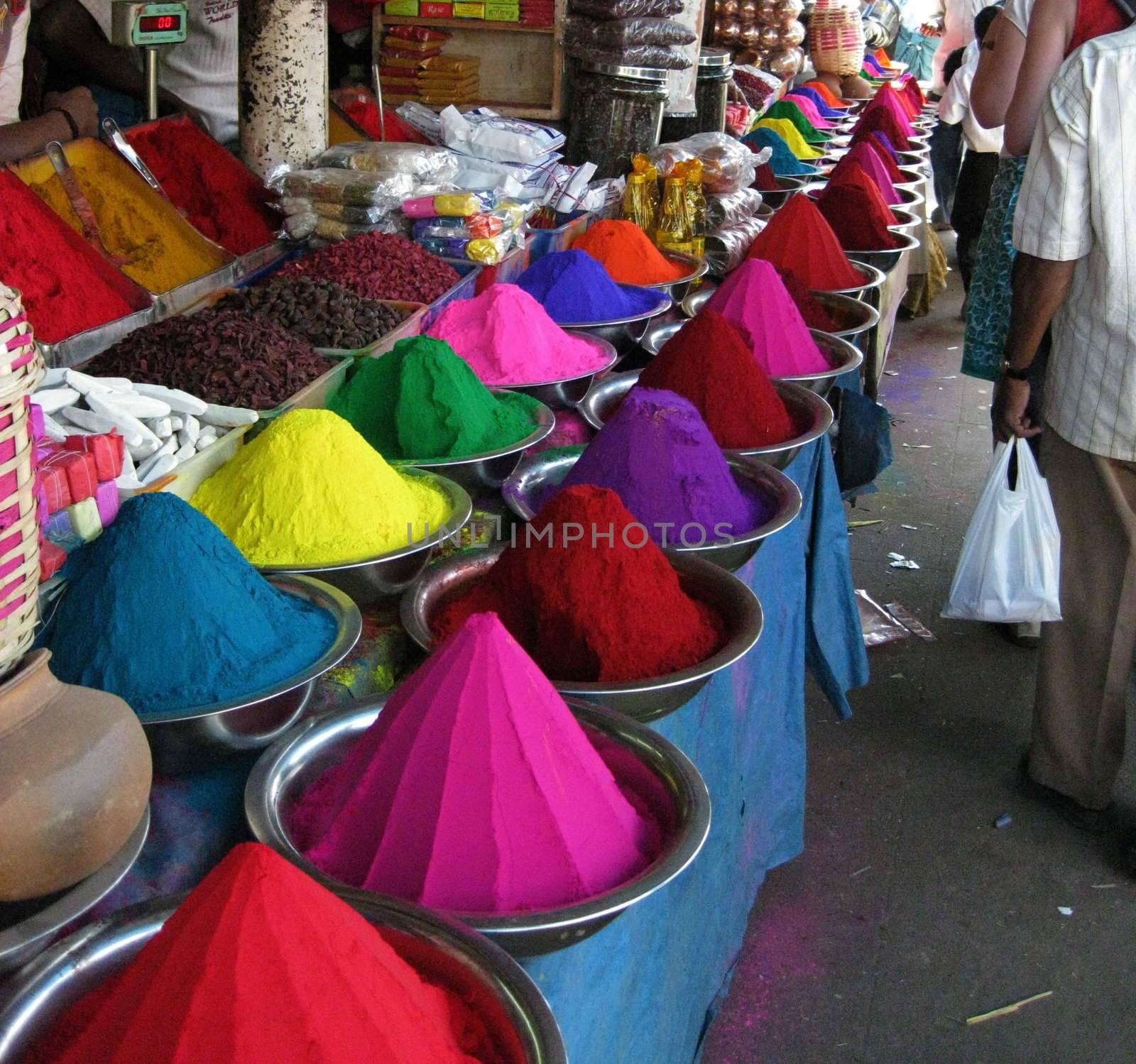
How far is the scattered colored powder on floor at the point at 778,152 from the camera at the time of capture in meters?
3.72

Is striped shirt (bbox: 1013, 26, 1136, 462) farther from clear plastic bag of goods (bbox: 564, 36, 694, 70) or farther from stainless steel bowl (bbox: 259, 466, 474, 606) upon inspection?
clear plastic bag of goods (bbox: 564, 36, 694, 70)

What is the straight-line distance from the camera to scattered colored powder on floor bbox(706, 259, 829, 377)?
1.77 m

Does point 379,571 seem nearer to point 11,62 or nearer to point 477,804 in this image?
point 477,804

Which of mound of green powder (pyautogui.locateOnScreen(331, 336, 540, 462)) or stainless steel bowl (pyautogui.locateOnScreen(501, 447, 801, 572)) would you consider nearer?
stainless steel bowl (pyautogui.locateOnScreen(501, 447, 801, 572))

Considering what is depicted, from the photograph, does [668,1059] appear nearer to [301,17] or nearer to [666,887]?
[666,887]

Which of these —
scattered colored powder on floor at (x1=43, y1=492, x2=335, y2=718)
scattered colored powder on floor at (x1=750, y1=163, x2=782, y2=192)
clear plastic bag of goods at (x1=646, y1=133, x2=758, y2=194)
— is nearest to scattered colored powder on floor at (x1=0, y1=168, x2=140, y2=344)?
scattered colored powder on floor at (x1=43, y1=492, x2=335, y2=718)

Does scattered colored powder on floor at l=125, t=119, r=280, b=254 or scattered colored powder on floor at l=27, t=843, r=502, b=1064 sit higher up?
scattered colored powder on floor at l=125, t=119, r=280, b=254

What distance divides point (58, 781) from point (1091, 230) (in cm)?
144

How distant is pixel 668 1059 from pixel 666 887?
0.21 meters

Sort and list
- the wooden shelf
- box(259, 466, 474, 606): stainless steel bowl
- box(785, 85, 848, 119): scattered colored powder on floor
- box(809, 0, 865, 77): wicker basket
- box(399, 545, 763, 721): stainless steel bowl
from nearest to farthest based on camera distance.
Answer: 1. box(399, 545, 763, 721): stainless steel bowl
2. box(259, 466, 474, 606): stainless steel bowl
3. the wooden shelf
4. box(785, 85, 848, 119): scattered colored powder on floor
5. box(809, 0, 865, 77): wicker basket

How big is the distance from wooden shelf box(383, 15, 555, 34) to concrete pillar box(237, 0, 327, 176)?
715mm

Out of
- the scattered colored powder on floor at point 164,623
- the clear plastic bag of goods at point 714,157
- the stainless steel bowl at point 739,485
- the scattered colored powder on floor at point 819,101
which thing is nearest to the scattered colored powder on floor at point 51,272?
the stainless steel bowl at point 739,485

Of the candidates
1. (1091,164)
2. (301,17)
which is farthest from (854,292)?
(301,17)

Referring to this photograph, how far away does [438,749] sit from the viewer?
2.35ft
